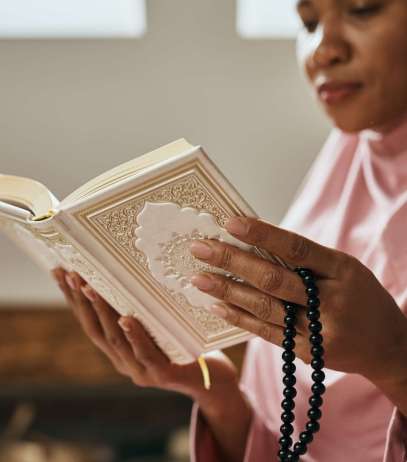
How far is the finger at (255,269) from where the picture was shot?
0.65m

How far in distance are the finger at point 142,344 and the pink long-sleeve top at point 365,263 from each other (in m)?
0.15

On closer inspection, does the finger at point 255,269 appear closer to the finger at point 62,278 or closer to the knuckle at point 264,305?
the knuckle at point 264,305

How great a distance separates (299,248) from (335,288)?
5 cm

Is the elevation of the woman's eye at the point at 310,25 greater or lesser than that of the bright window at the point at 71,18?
lesser

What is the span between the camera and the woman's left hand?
63cm

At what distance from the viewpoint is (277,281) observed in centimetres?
65

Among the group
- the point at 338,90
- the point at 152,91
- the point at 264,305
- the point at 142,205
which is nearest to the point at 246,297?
the point at 264,305

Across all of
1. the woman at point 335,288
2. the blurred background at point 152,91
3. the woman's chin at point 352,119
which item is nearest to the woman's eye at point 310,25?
the woman at point 335,288

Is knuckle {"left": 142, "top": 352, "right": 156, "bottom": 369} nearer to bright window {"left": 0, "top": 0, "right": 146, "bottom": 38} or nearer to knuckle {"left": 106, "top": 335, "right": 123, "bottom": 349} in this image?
knuckle {"left": 106, "top": 335, "right": 123, "bottom": 349}

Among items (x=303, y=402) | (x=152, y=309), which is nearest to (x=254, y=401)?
(x=303, y=402)

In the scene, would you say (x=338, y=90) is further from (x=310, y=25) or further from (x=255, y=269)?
(x=255, y=269)

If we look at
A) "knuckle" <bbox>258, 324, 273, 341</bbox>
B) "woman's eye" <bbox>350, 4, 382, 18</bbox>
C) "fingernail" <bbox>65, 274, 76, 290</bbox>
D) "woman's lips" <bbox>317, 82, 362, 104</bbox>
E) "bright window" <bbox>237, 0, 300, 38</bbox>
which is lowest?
"knuckle" <bbox>258, 324, 273, 341</bbox>

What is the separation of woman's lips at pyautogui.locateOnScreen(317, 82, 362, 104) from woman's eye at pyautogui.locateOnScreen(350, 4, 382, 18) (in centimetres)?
8

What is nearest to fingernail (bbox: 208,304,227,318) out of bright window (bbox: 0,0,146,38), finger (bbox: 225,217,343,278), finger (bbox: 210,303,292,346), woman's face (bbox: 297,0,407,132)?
finger (bbox: 210,303,292,346)
